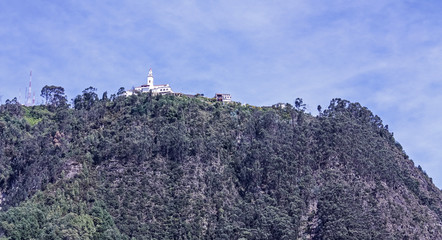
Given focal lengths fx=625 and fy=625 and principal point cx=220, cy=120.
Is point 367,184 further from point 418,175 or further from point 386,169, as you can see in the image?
point 418,175

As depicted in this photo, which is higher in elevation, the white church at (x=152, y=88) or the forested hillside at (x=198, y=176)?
the white church at (x=152, y=88)

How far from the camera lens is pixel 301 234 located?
306ft

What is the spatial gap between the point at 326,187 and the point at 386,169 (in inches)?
637

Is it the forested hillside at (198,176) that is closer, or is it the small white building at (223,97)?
the forested hillside at (198,176)

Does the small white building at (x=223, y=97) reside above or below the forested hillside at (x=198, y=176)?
above

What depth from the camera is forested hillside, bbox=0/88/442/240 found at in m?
88.6

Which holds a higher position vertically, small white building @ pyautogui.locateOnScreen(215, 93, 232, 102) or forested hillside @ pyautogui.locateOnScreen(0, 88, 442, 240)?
small white building @ pyautogui.locateOnScreen(215, 93, 232, 102)

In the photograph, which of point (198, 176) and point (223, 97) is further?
point (223, 97)

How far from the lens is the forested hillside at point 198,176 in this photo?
291 ft

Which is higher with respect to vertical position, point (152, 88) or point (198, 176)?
point (152, 88)

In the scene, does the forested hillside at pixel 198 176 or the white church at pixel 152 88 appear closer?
the forested hillside at pixel 198 176

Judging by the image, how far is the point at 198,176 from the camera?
99688 millimetres

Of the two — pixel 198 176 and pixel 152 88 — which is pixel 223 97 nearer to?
pixel 152 88

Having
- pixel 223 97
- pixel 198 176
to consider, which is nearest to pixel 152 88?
pixel 223 97
